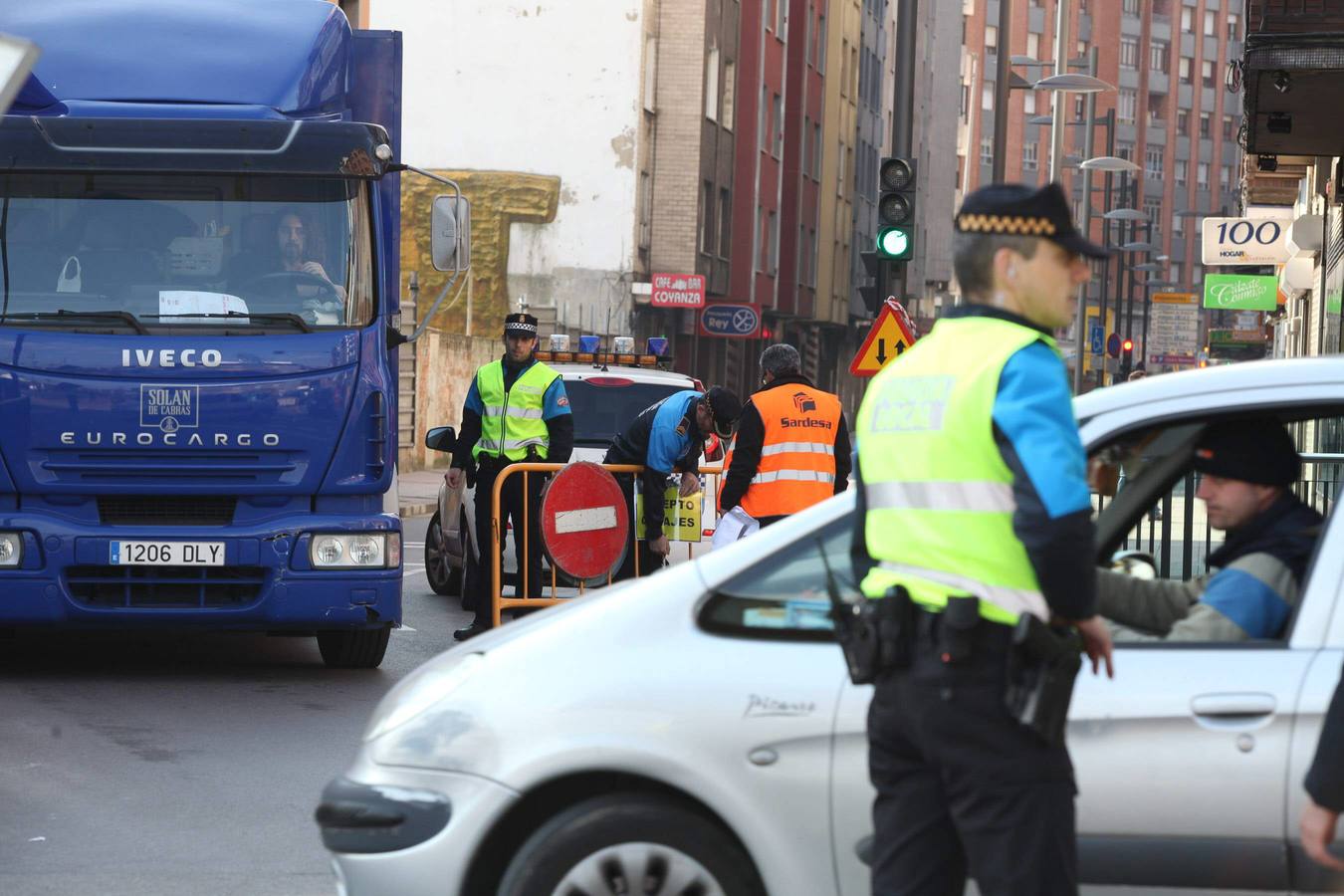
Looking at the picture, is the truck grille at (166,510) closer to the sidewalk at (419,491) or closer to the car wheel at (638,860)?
the car wheel at (638,860)

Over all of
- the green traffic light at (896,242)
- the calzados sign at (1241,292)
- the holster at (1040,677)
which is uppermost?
the calzados sign at (1241,292)

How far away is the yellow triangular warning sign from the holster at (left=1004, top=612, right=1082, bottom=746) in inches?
489

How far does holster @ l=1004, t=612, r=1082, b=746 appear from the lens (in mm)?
3539

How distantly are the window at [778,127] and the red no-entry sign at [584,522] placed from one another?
42.5 m

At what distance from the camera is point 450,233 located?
10.6m

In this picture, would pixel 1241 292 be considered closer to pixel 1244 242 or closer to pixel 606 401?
pixel 1244 242

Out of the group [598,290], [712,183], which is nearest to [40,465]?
[598,290]

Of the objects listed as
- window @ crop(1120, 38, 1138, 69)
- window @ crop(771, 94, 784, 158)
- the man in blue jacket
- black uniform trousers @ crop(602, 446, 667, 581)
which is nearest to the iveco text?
the man in blue jacket

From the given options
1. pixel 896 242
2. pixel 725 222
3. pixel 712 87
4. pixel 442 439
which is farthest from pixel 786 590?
pixel 725 222

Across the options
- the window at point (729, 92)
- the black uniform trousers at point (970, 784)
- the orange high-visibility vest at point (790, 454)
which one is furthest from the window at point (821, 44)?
the black uniform trousers at point (970, 784)

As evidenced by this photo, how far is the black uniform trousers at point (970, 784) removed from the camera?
3.55 metres

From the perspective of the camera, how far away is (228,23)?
1077 centimetres

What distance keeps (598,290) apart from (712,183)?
5923mm

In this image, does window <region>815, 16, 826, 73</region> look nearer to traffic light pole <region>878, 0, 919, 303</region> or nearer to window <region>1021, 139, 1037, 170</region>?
traffic light pole <region>878, 0, 919, 303</region>
